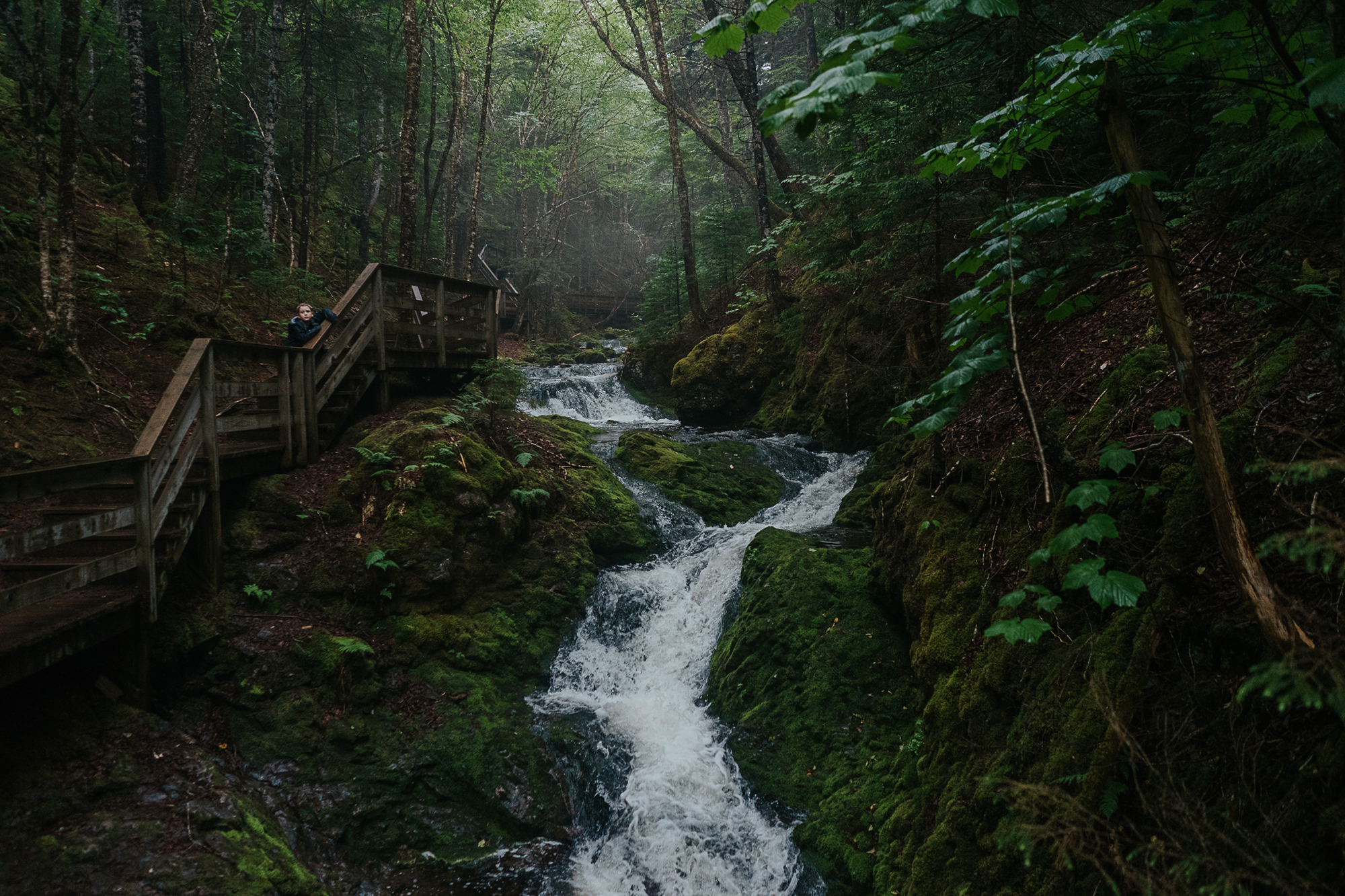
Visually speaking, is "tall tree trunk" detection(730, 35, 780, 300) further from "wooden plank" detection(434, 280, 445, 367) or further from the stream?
"wooden plank" detection(434, 280, 445, 367)

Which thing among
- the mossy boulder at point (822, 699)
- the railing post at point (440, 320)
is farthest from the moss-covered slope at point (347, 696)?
the mossy boulder at point (822, 699)

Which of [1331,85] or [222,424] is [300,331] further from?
[1331,85]

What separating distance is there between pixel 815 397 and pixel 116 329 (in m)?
11.7

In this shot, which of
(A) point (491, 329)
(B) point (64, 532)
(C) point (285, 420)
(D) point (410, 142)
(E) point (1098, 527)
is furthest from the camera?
(D) point (410, 142)

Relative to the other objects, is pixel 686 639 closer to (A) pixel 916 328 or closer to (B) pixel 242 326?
(A) pixel 916 328

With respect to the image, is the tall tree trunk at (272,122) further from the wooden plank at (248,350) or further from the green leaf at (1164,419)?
the green leaf at (1164,419)

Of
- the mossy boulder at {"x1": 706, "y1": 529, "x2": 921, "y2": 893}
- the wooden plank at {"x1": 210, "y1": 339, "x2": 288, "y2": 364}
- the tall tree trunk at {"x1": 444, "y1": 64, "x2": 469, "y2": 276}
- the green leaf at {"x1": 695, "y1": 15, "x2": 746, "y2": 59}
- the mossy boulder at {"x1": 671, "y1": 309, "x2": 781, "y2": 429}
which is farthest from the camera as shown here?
the tall tree trunk at {"x1": 444, "y1": 64, "x2": 469, "y2": 276}

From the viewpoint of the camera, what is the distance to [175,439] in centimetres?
531

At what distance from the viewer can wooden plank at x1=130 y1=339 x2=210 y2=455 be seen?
490 centimetres

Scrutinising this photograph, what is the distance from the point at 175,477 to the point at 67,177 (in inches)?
196

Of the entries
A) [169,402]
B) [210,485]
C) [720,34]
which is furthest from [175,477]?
[720,34]

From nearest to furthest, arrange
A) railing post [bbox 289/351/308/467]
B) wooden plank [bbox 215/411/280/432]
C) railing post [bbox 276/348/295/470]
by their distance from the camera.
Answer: wooden plank [bbox 215/411/280/432] → railing post [bbox 276/348/295/470] → railing post [bbox 289/351/308/467]

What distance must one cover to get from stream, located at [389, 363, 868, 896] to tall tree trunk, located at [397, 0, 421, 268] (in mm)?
5509

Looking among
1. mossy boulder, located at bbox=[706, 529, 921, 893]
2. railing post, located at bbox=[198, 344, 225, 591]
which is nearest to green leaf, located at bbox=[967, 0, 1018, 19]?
mossy boulder, located at bbox=[706, 529, 921, 893]
